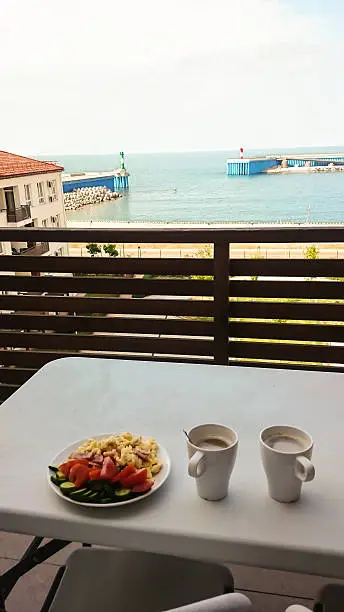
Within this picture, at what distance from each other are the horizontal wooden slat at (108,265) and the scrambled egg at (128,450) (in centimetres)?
132

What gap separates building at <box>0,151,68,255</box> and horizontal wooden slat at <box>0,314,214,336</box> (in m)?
0.32

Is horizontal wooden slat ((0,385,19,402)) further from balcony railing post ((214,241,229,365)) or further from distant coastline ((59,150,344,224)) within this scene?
distant coastline ((59,150,344,224))

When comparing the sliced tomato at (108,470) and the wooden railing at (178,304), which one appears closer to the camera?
the sliced tomato at (108,470)

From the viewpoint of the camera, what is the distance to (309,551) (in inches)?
25.4

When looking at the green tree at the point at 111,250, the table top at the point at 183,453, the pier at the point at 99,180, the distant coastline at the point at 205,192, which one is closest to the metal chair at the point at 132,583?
the table top at the point at 183,453

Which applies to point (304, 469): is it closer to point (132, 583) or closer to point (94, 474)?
point (94, 474)

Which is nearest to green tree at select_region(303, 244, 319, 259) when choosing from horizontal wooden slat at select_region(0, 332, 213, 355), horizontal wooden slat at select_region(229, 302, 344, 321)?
horizontal wooden slat at select_region(229, 302, 344, 321)

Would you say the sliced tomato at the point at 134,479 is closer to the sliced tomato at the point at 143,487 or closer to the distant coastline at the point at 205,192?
the sliced tomato at the point at 143,487

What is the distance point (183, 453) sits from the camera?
0.88 metres

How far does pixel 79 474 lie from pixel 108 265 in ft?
5.00

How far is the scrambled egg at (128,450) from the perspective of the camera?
2.65 ft

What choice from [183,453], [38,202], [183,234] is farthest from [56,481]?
[38,202]

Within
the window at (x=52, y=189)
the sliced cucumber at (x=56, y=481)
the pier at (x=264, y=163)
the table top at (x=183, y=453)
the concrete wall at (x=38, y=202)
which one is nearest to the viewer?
the table top at (x=183, y=453)

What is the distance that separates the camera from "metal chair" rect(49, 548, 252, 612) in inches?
34.5
